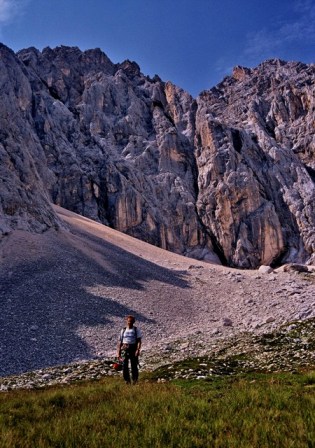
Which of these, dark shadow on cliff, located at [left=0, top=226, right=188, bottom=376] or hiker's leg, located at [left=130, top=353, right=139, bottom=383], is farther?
dark shadow on cliff, located at [left=0, top=226, right=188, bottom=376]

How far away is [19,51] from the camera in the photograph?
522 feet

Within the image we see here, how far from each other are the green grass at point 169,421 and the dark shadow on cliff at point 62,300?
48.7ft

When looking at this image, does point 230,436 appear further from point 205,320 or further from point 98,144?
point 98,144

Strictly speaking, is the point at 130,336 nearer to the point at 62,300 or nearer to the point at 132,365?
the point at 132,365

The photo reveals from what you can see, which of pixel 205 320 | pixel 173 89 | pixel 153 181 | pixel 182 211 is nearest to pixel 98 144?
pixel 153 181

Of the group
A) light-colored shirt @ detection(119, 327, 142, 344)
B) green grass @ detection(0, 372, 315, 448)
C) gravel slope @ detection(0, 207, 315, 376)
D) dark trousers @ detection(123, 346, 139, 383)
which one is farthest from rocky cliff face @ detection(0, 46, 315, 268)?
green grass @ detection(0, 372, 315, 448)

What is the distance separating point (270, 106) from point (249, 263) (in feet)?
231

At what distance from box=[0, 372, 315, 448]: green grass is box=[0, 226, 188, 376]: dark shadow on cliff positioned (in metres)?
14.9

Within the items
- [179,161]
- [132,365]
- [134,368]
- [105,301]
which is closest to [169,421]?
[134,368]

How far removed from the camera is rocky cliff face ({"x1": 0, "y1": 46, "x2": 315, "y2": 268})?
360 ft

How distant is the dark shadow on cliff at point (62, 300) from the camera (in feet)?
83.0

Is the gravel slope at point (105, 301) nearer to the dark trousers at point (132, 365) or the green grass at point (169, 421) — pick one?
the dark trousers at point (132, 365)

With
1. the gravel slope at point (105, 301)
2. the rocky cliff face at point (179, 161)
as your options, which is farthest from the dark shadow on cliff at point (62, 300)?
the rocky cliff face at point (179, 161)

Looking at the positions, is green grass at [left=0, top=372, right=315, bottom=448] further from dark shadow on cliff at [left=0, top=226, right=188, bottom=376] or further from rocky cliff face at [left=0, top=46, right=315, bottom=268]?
rocky cliff face at [left=0, top=46, right=315, bottom=268]
